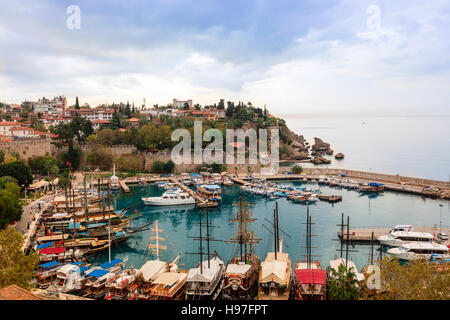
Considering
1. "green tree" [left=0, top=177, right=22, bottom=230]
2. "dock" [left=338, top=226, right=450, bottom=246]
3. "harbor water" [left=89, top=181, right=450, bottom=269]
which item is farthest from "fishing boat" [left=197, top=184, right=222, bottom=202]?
"green tree" [left=0, top=177, right=22, bottom=230]

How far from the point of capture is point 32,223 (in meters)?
21.2

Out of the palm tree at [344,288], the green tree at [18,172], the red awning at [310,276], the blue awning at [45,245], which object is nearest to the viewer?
the palm tree at [344,288]

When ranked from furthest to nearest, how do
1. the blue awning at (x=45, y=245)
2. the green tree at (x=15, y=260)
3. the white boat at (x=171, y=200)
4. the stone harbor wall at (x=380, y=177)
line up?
the stone harbor wall at (x=380, y=177) < the white boat at (x=171, y=200) < the blue awning at (x=45, y=245) < the green tree at (x=15, y=260)

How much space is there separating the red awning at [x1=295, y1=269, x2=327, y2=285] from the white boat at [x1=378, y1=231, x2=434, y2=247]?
923 centimetres

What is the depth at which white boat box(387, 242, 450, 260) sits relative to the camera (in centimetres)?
1706

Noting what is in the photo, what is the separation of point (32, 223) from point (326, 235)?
18.3 m

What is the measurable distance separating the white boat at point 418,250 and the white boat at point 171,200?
55.4 ft

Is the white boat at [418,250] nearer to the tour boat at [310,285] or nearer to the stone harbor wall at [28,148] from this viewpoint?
the tour boat at [310,285]

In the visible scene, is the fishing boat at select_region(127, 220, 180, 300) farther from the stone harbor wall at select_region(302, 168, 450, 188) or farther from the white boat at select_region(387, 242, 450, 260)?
the stone harbor wall at select_region(302, 168, 450, 188)

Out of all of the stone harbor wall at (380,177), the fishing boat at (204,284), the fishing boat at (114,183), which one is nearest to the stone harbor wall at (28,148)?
the fishing boat at (114,183)

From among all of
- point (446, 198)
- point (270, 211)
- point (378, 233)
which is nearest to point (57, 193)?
point (270, 211)

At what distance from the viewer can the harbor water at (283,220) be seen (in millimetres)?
18094

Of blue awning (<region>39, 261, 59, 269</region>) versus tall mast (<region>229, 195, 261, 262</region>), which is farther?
tall mast (<region>229, 195, 261, 262</region>)
